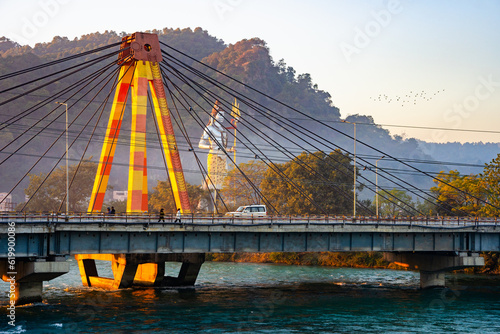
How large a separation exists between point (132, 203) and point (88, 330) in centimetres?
2344

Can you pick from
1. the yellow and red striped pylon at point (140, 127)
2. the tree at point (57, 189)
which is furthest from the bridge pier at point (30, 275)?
the tree at point (57, 189)

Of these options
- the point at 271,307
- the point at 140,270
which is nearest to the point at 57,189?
the point at 140,270

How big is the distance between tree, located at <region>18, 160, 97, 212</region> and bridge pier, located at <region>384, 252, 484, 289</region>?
109 meters

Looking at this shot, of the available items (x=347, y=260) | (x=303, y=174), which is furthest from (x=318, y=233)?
(x=303, y=174)

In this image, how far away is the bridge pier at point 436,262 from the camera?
65625mm

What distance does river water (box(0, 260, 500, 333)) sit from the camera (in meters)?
46.3

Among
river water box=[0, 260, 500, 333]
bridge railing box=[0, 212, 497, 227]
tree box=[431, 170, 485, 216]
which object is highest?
tree box=[431, 170, 485, 216]

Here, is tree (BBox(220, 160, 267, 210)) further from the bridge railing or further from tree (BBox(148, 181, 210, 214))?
the bridge railing

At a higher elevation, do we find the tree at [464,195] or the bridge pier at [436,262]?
the tree at [464,195]

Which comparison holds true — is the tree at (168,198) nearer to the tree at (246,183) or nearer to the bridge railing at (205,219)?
the tree at (246,183)

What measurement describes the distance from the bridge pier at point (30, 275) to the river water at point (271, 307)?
1198 millimetres

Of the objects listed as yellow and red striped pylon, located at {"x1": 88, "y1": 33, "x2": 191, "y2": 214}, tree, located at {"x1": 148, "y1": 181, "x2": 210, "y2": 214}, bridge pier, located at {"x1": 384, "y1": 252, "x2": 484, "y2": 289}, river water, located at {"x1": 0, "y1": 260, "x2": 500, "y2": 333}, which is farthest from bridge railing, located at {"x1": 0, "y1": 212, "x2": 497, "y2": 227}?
tree, located at {"x1": 148, "y1": 181, "x2": 210, "y2": 214}

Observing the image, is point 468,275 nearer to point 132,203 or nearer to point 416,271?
point 416,271

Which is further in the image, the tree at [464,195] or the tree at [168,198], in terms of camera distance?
the tree at [168,198]
